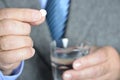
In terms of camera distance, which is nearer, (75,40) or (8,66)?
(8,66)

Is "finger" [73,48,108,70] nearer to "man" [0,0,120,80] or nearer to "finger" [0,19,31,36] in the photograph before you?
"man" [0,0,120,80]

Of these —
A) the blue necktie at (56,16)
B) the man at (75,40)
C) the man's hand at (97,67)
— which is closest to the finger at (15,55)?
the man at (75,40)

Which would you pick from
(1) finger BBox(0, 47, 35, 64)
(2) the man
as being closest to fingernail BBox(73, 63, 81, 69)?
(2) the man

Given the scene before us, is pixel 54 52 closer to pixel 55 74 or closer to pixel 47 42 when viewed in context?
pixel 55 74

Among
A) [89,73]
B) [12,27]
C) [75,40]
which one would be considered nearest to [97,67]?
[89,73]

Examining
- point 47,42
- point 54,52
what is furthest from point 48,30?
point 54,52

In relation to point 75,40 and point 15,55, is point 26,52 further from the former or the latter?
point 75,40

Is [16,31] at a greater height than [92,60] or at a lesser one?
greater
